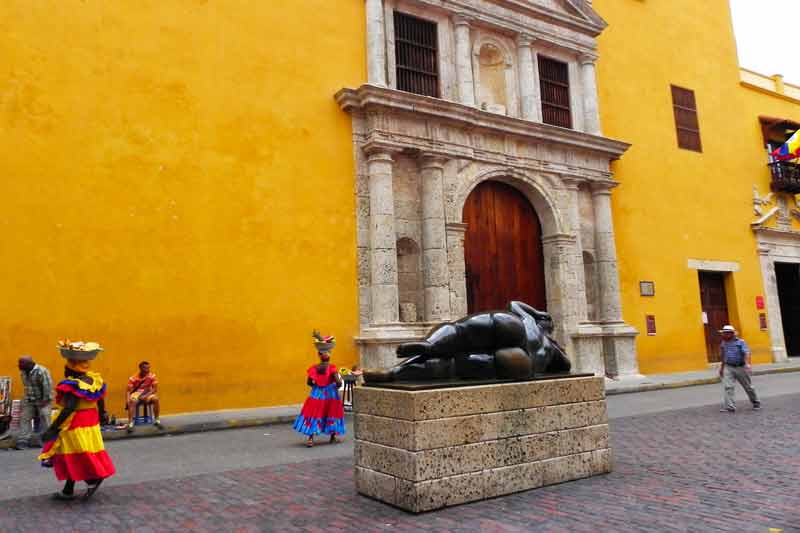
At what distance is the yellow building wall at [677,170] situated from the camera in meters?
16.7

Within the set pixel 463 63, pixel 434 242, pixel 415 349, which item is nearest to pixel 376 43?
pixel 463 63

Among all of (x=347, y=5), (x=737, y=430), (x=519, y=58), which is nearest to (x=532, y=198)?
(x=519, y=58)

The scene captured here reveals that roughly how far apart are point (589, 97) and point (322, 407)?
11522 mm

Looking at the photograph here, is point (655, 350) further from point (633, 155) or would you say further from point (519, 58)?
point (519, 58)

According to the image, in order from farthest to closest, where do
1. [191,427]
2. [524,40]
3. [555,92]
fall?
[555,92] → [524,40] → [191,427]

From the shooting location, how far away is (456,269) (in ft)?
42.9

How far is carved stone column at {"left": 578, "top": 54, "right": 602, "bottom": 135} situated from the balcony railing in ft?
26.7

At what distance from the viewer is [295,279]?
1175cm

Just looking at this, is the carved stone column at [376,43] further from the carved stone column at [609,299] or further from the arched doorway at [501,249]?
the carved stone column at [609,299]

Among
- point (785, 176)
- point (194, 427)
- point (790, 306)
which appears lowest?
point (194, 427)

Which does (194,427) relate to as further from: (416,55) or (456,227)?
(416,55)

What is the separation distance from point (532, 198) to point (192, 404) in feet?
28.8

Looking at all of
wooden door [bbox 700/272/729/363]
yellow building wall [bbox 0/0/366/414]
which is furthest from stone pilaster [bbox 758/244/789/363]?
yellow building wall [bbox 0/0/366/414]

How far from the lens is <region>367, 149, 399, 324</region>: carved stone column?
1213cm
